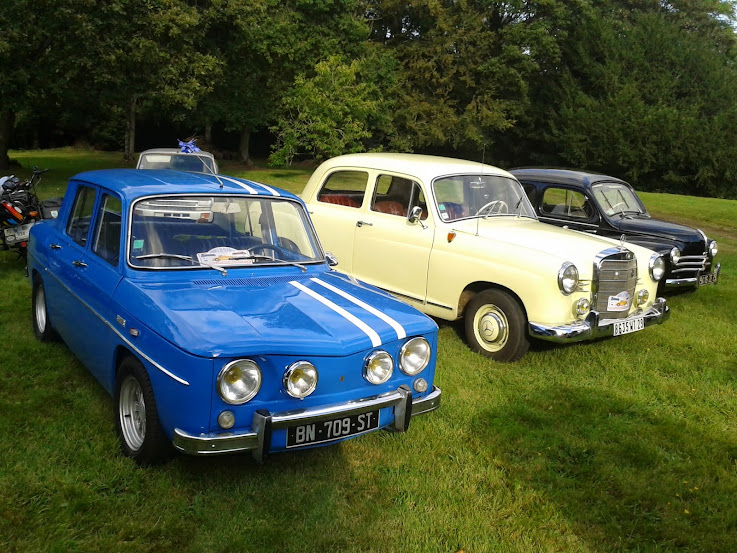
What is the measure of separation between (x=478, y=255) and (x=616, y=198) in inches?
167

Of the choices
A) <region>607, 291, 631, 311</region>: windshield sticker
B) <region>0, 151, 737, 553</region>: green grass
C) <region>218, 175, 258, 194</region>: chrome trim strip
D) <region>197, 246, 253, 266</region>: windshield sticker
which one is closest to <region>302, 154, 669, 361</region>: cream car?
<region>607, 291, 631, 311</region>: windshield sticker

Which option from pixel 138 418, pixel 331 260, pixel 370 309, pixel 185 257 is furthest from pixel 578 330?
pixel 138 418

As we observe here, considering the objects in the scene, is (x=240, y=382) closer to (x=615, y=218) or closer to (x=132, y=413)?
(x=132, y=413)

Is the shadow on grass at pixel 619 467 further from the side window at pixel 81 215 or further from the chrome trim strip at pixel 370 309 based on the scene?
the side window at pixel 81 215

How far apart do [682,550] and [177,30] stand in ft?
62.7

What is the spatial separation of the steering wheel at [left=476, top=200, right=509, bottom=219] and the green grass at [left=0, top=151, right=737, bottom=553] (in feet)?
6.51

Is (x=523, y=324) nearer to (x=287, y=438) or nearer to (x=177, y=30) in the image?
(x=287, y=438)

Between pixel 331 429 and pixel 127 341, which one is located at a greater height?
pixel 127 341

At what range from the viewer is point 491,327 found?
6.31 meters

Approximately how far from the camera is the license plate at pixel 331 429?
3.42 metres

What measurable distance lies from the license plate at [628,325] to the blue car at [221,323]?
2.87 meters

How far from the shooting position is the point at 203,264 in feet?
14.2

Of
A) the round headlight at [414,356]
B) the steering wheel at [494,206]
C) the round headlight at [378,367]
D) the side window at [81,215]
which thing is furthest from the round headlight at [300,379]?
the steering wheel at [494,206]

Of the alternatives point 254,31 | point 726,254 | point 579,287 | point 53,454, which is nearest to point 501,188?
point 579,287
